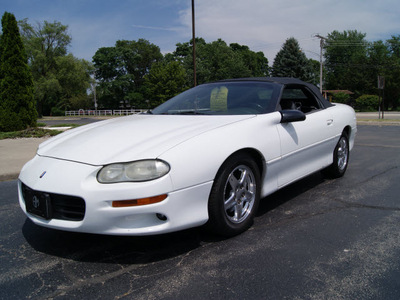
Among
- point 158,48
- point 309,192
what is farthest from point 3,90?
point 158,48

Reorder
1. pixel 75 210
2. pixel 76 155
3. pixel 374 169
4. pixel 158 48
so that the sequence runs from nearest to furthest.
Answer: pixel 75 210 < pixel 76 155 < pixel 374 169 < pixel 158 48

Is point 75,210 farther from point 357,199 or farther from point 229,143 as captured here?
point 357,199

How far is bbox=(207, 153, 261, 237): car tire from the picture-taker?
8.59ft

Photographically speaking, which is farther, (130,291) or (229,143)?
(229,143)

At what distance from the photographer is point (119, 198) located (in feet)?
7.32

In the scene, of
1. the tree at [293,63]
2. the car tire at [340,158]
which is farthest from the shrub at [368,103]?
the car tire at [340,158]

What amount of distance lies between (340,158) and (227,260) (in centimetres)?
308

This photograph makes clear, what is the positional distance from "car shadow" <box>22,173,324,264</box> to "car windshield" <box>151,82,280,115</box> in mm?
1266

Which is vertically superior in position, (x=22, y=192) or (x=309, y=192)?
(x=22, y=192)

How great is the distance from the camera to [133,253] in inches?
102

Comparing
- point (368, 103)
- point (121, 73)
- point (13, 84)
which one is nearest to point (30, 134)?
point (13, 84)

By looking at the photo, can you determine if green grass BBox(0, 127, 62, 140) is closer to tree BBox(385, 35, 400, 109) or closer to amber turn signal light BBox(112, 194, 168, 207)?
amber turn signal light BBox(112, 194, 168, 207)

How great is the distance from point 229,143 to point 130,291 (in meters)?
1.31

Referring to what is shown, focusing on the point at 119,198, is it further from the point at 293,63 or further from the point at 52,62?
the point at 52,62
